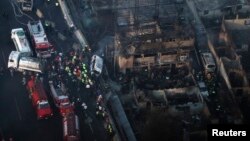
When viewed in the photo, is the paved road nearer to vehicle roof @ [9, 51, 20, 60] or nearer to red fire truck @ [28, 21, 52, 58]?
vehicle roof @ [9, 51, 20, 60]

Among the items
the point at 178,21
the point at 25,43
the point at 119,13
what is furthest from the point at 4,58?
the point at 178,21

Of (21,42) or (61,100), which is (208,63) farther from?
(21,42)

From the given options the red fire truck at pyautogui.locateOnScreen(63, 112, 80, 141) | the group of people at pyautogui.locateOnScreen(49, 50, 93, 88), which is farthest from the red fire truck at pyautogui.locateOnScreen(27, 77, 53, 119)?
the group of people at pyautogui.locateOnScreen(49, 50, 93, 88)

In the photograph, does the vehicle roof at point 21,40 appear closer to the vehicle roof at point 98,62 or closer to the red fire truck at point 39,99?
the red fire truck at point 39,99

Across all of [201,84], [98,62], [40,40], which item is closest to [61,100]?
[98,62]

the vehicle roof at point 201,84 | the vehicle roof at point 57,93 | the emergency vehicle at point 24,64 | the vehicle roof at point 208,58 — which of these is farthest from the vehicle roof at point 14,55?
the vehicle roof at point 208,58

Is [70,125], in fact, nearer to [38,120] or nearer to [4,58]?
[38,120]
